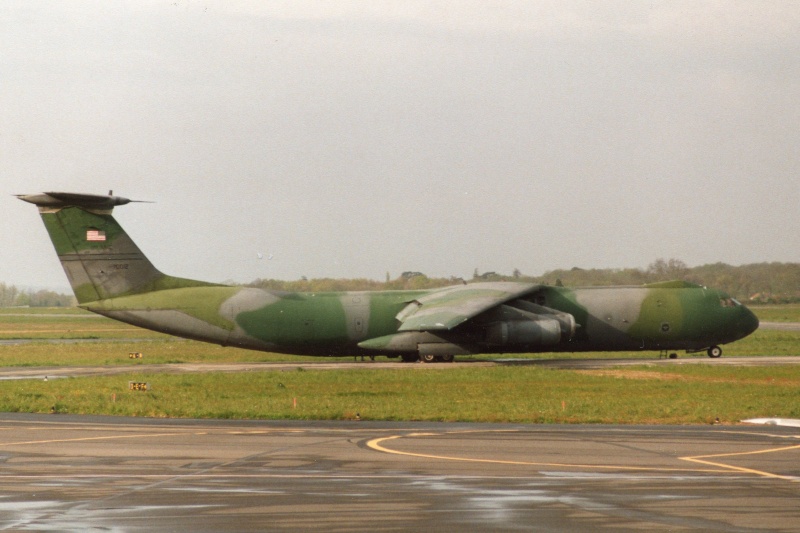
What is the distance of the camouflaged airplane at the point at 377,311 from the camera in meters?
43.9

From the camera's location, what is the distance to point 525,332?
44.7m

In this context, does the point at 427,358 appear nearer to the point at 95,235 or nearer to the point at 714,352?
the point at 714,352

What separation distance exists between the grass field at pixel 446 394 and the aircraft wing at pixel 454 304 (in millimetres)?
2070

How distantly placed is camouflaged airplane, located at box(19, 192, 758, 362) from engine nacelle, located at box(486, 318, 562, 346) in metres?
0.04

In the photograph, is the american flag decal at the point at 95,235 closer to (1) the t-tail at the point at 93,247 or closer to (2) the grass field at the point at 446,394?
(1) the t-tail at the point at 93,247

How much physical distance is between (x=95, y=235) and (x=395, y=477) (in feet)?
98.6

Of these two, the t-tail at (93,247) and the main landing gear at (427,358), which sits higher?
the t-tail at (93,247)

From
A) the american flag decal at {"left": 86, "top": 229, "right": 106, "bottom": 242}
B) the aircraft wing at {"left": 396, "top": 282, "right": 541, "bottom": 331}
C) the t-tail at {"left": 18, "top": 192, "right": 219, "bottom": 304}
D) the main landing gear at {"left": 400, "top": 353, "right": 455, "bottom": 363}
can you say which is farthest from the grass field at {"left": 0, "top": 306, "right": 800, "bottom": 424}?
the american flag decal at {"left": 86, "top": 229, "right": 106, "bottom": 242}

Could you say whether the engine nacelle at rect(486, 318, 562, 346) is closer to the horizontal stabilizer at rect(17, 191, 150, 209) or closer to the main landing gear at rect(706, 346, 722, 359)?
the main landing gear at rect(706, 346, 722, 359)

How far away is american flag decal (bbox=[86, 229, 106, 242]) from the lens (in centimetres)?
4375

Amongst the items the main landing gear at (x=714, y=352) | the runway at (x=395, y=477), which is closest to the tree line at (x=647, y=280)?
the main landing gear at (x=714, y=352)

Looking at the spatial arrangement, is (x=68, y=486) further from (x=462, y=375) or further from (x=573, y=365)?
(x=573, y=365)

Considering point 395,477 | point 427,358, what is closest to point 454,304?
point 427,358

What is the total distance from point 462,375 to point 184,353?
21.3 meters
